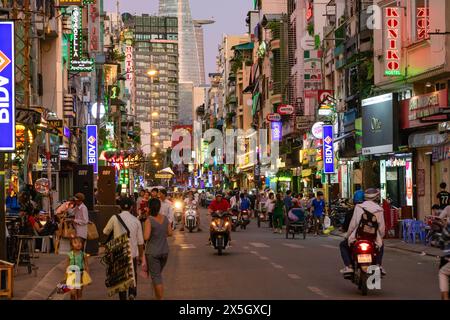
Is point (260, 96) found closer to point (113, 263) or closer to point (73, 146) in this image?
point (73, 146)

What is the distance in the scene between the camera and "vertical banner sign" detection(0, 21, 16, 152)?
741 inches

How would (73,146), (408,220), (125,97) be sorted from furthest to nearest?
(125,97)
(73,146)
(408,220)

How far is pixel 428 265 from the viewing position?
25.2 m

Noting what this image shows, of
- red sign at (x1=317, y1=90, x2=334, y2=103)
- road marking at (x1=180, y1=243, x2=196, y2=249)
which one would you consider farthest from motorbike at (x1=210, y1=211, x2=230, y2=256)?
red sign at (x1=317, y1=90, x2=334, y2=103)

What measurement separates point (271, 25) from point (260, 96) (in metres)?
17.1

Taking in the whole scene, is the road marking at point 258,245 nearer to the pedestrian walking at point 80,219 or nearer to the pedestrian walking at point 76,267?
the pedestrian walking at point 80,219

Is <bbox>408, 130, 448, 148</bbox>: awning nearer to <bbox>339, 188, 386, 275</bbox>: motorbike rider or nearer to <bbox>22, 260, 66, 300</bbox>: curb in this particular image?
<bbox>22, 260, 66, 300</bbox>: curb

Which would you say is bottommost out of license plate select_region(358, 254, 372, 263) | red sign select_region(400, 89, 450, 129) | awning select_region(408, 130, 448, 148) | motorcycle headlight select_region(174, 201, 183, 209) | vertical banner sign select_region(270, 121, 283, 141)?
license plate select_region(358, 254, 372, 263)

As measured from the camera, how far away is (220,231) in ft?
96.0

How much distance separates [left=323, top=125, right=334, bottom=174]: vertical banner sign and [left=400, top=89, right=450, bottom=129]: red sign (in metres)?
14.3

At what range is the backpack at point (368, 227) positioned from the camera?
18.1 meters

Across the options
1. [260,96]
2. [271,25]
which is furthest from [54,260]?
[260,96]

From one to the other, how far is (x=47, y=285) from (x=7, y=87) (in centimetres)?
426

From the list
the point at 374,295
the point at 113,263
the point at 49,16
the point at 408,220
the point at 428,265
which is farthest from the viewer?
the point at 49,16
